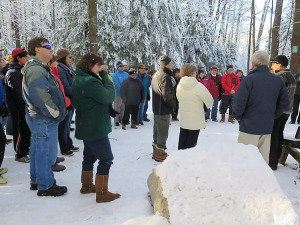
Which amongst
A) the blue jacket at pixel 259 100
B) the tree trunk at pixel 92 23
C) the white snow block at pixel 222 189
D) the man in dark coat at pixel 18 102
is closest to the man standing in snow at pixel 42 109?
the man in dark coat at pixel 18 102

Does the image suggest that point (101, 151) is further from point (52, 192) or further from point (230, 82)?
point (230, 82)

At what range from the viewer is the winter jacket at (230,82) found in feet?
26.8

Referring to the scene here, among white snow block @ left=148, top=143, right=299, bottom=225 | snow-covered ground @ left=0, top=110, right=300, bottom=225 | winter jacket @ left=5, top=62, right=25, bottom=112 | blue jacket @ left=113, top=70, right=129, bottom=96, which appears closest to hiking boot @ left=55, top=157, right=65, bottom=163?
snow-covered ground @ left=0, top=110, right=300, bottom=225

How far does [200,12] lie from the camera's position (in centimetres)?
1844

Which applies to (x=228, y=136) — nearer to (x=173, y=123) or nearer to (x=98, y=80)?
(x=173, y=123)

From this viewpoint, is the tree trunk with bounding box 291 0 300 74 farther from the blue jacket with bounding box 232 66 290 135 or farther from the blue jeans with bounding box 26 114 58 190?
the blue jeans with bounding box 26 114 58 190

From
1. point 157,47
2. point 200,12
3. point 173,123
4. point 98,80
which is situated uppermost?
point 200,12

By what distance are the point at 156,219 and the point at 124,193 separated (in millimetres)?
1045

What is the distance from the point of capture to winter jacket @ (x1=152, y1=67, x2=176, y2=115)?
14.1ft

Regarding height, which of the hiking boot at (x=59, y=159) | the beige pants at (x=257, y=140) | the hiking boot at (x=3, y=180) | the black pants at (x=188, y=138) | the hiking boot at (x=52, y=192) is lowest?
the hiking boot at (x=59, y=159)

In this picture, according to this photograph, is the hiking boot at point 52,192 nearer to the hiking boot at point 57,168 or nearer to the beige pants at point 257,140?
the hiking boot at point 57,168

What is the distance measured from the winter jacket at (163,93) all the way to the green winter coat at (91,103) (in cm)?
165

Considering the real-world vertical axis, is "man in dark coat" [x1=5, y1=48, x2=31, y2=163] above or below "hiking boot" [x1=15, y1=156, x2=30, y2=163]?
above

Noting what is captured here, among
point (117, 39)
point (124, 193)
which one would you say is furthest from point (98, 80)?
point (117, 39)
